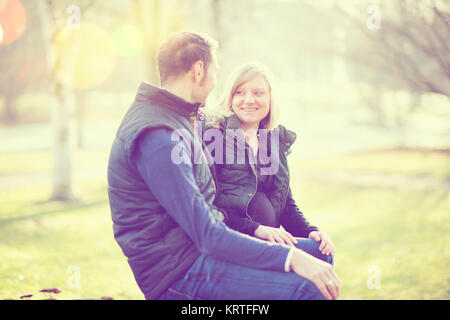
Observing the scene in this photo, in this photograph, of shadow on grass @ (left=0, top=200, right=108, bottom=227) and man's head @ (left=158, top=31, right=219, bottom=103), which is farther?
shadow on grass @ (left=0, top=200, right=108, bottom=227)

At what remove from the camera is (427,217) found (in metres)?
9.48

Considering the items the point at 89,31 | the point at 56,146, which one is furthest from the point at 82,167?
the point at 89,31

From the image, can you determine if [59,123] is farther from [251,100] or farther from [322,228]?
[251,100]

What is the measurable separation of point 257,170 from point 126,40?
75.2 feet

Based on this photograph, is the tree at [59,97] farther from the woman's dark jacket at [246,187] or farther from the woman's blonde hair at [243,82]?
the woman's dark jacket at [246,187]

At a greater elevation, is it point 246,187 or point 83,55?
point 83,55

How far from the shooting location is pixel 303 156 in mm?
18516

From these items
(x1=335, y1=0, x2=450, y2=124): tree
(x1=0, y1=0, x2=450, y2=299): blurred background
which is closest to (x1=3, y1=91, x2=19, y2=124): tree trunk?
(x1=0, y1=0, x2=450, y2=299): blurred background

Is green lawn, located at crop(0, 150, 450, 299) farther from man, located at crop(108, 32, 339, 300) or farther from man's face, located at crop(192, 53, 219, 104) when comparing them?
man's face, located at crop(192, 53, 219, 104)

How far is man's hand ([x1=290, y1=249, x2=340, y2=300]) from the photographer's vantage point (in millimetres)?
2088

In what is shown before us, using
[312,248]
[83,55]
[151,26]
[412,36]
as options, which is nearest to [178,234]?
[312,248]

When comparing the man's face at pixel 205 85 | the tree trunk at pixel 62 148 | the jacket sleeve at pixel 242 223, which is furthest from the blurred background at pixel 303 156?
the jacket sleeve at pixel 242 223

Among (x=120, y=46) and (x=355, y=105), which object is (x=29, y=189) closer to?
(x=120, y=46)

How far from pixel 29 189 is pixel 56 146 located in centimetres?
201
